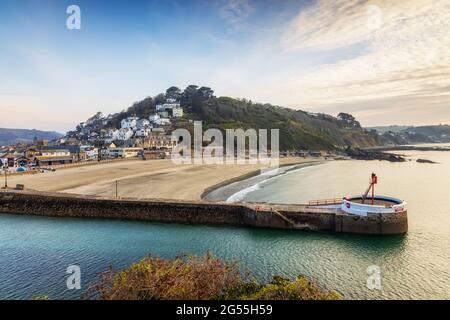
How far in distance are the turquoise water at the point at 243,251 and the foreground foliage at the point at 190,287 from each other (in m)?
5.88

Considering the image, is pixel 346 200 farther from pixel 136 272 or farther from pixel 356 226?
pixel 136 272

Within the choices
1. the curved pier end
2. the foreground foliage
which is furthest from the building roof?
the foreground foliage

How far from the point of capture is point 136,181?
45.3m

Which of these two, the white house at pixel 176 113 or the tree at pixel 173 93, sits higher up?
the tree at pixel 173 93

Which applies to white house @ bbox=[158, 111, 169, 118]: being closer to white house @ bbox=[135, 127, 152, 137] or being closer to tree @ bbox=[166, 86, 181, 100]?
white house @ bbox=[135, 127, 152, 137]

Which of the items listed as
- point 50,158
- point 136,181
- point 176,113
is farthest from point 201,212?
point 176,113

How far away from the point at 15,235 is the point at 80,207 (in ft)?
22.9

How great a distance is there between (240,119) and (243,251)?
11290cm

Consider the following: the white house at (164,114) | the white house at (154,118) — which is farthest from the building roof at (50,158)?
the white house at (164,114)

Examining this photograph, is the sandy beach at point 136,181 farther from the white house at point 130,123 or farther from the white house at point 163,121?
the white house at point 130,123

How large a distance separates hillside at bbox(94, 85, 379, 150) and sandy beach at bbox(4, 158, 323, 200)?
60.4 m

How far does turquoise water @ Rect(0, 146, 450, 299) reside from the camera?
671 inches

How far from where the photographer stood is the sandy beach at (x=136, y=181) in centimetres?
3822
